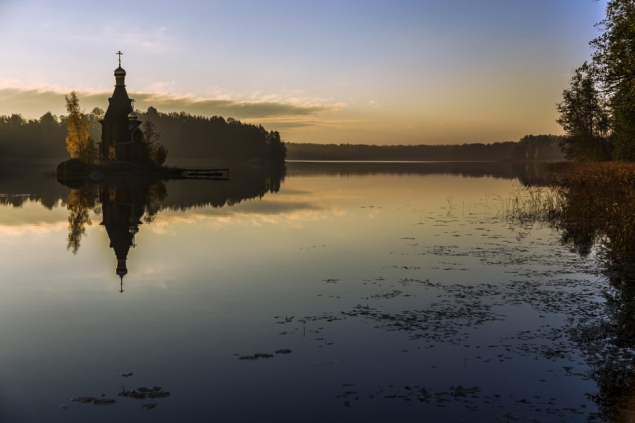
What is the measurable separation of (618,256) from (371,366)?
11.7 meters

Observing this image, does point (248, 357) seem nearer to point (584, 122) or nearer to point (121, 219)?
point (121, 219)

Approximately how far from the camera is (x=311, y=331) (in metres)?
10.6

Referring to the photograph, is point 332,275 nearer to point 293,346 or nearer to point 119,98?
point 293,346

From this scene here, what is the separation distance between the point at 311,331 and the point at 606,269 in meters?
9.12

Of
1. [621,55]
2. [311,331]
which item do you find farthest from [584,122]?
[311,331]

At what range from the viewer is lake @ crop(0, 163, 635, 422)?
7.54m

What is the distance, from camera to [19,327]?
10992mm

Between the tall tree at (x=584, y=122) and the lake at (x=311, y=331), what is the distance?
57520 mm

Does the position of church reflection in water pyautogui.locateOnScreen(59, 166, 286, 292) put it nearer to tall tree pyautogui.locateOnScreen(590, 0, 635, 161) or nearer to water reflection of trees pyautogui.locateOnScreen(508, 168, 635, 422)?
water reflection of trees pyautogui.locateOnScreen(508, 168, 635, 422)

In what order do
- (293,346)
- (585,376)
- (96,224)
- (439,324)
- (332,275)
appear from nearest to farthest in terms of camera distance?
1. (585,376)
2. (293,346)
3. (439,324)
4. (332,275)
5. (96,224)

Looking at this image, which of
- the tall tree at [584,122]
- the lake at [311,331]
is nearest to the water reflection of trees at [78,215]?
the lake at [311,331]

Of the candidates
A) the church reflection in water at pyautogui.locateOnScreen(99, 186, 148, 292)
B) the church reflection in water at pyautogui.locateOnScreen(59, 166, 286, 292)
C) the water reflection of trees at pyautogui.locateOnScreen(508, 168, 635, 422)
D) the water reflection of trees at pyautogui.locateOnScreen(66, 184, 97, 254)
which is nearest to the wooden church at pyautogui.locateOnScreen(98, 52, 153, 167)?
the church reflection in water at pyautogui.locateOnScreen(59, 166, 286, 292)

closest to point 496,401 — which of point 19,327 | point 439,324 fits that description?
point 439,324

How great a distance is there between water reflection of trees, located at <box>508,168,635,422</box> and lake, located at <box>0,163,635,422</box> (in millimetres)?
64
